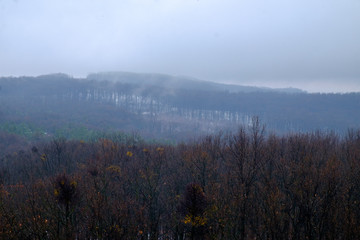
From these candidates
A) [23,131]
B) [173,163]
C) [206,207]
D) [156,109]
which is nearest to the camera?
[206,207]

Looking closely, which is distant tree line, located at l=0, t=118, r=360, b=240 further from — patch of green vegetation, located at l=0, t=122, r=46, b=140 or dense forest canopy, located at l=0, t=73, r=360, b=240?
patch of green vegetation, located at l=0, t=122, r=46, b=140

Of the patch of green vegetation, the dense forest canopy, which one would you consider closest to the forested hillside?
the patch of green vegetation

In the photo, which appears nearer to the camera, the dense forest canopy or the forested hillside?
the dense forest canopy

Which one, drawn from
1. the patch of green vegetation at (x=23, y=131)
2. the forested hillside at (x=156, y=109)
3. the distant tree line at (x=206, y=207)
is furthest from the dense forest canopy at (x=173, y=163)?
the forested hillside at (x=156, y=109)

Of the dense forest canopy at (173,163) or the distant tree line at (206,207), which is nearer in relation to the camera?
the distant tree line at (206,207)

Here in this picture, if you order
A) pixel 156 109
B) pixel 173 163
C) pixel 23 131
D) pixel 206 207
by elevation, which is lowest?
pixel 23 131

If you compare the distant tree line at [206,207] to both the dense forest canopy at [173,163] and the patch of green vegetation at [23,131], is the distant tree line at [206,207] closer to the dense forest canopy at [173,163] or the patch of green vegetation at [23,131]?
the dense forest canopy at [173,163]

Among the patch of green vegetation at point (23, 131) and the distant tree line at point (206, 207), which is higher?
the distant tree line at point (206, 207)

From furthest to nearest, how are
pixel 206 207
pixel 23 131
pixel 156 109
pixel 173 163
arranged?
pixel 156 109 → pixel 23 131 → pixel 173 163 → pixel 206 207

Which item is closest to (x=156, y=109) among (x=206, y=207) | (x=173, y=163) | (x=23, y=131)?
Answer: (x=23, y=131)

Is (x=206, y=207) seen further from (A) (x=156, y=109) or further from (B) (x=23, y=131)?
(A) (x=156, y=109)

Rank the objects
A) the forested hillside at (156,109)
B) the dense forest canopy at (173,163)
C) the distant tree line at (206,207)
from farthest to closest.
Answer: the forested hillside at (156,109) → the dense forest canopy at (173,163) → the distant tree line at (206,207)

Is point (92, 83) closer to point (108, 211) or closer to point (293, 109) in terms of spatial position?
point (293, 109)

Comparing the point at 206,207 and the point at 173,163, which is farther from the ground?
the point at 206,207
